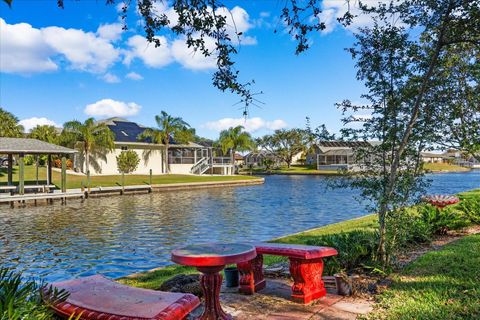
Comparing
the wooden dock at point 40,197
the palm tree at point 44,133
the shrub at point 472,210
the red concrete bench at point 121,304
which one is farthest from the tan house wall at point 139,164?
the red concrete bench at point 121,304

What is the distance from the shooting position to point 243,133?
53.8 metres

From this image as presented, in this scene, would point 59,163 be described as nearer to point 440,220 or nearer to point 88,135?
point 88,135

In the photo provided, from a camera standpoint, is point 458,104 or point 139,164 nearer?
point 458,104

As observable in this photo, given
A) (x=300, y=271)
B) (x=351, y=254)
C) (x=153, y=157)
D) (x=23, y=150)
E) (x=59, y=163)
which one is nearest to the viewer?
(x=300, y=271)

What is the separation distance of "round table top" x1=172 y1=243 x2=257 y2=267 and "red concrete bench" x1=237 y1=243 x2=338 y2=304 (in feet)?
2.75

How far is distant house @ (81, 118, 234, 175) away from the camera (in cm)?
4053

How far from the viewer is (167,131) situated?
44.2 m

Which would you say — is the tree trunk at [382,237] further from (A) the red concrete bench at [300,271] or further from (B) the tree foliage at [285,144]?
(B) the tree foliage at [285,144]

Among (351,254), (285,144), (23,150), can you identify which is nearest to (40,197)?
(23,150)

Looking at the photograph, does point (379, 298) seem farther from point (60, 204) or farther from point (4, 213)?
point (60, 204)

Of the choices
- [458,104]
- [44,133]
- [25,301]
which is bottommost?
[25,301]

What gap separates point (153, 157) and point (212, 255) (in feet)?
Result: 133

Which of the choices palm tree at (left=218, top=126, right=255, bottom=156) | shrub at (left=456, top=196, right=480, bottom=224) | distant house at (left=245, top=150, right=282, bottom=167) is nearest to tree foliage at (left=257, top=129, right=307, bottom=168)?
distant house at (left=245, top=150, right=282, bottom=167)

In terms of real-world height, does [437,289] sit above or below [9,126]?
below
